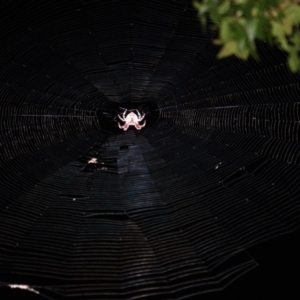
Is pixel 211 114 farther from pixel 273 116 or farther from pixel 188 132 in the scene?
pixel 273 116

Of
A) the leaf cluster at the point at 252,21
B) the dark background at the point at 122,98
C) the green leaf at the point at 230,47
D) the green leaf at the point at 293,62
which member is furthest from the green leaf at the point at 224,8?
the dark background at the point at 122,98

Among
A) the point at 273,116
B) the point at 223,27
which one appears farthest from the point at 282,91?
the point at 223,27

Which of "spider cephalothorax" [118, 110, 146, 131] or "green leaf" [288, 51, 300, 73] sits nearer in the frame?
"green leaf" [288, 51, 300, 73]

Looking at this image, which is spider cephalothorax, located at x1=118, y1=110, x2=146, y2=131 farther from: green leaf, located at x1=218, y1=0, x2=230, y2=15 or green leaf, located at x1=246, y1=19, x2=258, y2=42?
green leaf, located at x1=246, y1=19, x2=258, y2=42

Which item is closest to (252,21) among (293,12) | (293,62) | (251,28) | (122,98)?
(251,28)

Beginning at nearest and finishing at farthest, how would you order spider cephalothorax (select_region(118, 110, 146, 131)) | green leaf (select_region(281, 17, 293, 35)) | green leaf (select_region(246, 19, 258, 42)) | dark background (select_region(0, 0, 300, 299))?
green leaf (select_region(246, 19, 258, 42)) → green leaf (select_region(281, 17, 293, 35)) → dark background (select_region(0, 0, 300, 299)) → spider cephalothorax (select_region(118, 110, 146, 131))

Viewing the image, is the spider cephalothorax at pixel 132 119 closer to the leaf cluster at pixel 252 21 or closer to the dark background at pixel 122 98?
the dark background at pixel 122 98

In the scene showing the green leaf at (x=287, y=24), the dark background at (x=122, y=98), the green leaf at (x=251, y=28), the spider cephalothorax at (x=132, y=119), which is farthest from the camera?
the spider cephalothorax at (x=132, y=119)

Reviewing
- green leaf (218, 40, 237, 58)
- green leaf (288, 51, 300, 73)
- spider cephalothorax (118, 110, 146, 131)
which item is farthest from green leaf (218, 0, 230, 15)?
spider cephalothorax (118, 110, 146, 131)
